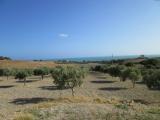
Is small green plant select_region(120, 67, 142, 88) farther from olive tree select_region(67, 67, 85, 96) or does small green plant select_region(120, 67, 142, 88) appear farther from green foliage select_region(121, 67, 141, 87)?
olive tree select_region(67, 67, 85, 96)

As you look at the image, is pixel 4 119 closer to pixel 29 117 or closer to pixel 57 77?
pixel 29 117

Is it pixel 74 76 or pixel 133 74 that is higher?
pixel 74 76

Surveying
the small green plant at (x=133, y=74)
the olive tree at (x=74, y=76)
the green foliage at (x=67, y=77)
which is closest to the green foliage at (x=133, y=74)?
the small green plant at (x=133, y=74)

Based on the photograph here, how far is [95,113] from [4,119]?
7374 mm

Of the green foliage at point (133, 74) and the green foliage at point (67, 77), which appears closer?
the green foliage at point (67, 77)

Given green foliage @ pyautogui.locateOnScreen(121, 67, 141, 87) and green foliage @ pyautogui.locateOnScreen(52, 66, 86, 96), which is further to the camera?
green foliage @ pyautogui.locateOnScreen(121, 67, 141, 87)

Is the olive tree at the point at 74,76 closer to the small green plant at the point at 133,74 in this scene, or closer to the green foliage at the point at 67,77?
the green foliage at the point at 67,77

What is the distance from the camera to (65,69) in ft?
144

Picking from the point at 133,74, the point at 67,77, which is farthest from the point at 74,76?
the point at 133,74

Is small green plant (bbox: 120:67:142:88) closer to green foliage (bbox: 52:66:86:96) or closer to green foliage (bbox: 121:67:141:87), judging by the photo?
green foliage (bbox: 121:67:141:87)

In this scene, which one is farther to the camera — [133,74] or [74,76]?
[133,74]

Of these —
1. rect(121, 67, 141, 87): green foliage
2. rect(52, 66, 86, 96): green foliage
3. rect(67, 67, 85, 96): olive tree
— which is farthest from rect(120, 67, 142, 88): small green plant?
rect(52, 66, 86, 96): green foliage

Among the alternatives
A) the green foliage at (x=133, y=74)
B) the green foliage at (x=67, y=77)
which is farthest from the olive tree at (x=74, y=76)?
the green foliage at (x=133, y=74)

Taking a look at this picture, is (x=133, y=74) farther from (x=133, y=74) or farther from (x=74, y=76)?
(x=74, y=76)
